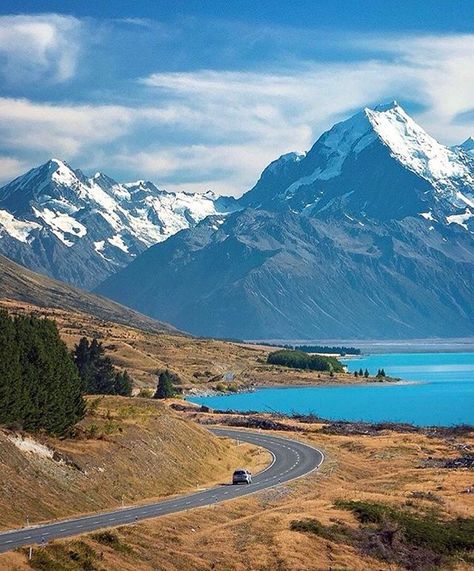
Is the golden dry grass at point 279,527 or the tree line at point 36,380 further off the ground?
the tree line at point 36,380

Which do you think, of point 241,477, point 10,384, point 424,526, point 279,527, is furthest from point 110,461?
point 424,526

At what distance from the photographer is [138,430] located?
8388cm

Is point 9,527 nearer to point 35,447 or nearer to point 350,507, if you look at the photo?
point 35,447

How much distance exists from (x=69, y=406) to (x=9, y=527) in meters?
22.4

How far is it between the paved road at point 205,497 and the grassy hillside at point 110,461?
2440 mm

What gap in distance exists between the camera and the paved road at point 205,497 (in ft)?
168

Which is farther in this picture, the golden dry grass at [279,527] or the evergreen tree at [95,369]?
the evergreen tree at [95,369]

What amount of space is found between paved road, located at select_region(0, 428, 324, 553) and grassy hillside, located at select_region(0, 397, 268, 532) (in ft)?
8.01

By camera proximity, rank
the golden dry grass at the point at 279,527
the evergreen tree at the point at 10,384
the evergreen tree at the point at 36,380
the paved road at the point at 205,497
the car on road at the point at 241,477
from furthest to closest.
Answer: the car on road at the point at 241,477
the evergreen tree at the point at 36,380
the evergreen tree at the point at 10,384
the paved road at the point at 205,497
the golden dry grass at the point at 279,527

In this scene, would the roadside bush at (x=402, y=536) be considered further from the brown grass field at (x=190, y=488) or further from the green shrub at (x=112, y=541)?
the green shrub at (x=112, y=541)

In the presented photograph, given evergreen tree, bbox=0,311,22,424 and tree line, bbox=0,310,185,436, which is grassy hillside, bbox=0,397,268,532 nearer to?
tree line, bbox=0,310,185,436

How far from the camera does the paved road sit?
168 ft

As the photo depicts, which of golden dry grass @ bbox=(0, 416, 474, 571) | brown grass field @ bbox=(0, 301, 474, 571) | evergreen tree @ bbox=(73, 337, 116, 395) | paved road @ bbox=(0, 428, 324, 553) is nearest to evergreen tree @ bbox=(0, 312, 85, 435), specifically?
brown grass field @ bbox=(0, 301, 474, 571)

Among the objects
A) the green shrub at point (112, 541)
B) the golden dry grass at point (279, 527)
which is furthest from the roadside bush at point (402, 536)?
the green shrub at point (112, 541)
